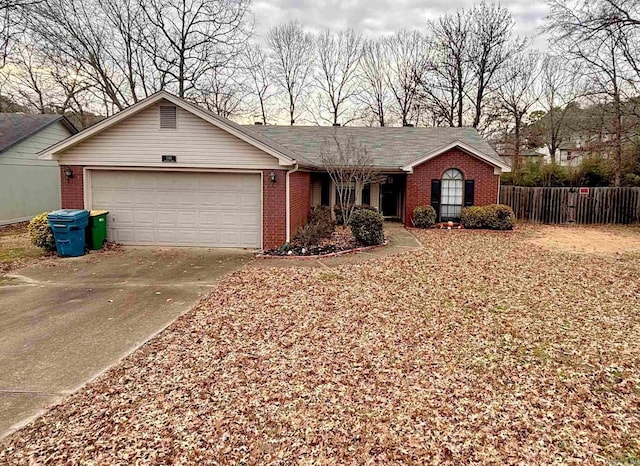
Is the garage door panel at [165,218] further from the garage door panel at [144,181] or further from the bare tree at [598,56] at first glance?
the bare tree at [598,56]

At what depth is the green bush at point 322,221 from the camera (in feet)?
40.9

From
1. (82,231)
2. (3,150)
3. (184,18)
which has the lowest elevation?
(82,231)

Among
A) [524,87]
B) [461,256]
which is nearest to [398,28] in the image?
[524,87]

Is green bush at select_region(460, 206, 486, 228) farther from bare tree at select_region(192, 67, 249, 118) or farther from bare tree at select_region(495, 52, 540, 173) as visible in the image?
bare tree at select_region(192, 67, 249, 118)

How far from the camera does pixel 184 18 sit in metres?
24.7

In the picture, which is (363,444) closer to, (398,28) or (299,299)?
(299,299)

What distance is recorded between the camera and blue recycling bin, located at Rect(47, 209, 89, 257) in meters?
9.88

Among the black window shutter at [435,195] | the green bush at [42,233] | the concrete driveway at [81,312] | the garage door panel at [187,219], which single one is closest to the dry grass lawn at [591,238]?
the black window shutter at [435,195]

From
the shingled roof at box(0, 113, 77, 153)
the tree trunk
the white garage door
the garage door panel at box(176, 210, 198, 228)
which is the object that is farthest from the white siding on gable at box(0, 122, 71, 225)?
the tree trunk

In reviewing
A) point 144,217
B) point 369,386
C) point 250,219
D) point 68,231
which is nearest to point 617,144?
point 250,219

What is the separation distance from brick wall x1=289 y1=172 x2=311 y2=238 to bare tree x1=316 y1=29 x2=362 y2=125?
18.1 meters

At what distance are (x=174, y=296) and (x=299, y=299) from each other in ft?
7.01

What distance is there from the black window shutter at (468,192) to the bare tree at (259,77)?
17424 mm

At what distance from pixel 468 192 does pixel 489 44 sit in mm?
15515
